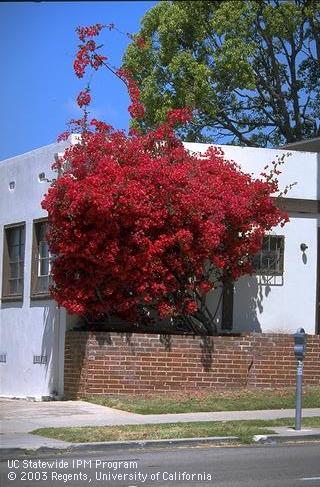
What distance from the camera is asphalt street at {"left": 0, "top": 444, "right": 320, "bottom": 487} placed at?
9609 millimetres

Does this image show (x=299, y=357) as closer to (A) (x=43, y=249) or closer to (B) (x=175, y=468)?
(B) (x=175, y=468)

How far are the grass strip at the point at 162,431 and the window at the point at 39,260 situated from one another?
641 cm

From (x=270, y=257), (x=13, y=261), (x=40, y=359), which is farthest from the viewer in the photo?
(x=13, y=261)

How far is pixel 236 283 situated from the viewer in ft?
64.4

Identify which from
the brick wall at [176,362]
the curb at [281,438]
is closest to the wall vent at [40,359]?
the brick wall at [176,362]

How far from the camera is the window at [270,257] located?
19.8 m

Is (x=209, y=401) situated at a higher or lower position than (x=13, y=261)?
lower

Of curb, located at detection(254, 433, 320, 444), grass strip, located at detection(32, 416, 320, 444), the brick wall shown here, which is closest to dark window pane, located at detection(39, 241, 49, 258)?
the brick wall

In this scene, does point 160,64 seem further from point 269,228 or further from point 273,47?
point 269,228

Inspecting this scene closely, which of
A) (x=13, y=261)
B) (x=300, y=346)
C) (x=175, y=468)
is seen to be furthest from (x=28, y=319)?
(x=175, y=468)

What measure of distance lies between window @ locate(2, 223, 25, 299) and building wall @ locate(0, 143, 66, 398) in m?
0.16

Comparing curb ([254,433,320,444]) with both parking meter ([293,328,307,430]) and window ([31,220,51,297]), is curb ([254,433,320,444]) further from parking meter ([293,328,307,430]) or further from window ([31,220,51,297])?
window ([31,220,51,297])

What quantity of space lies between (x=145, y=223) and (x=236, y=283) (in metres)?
3.90

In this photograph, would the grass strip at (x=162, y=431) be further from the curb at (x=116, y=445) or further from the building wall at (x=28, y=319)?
the building wall at (x=28, y=319)
